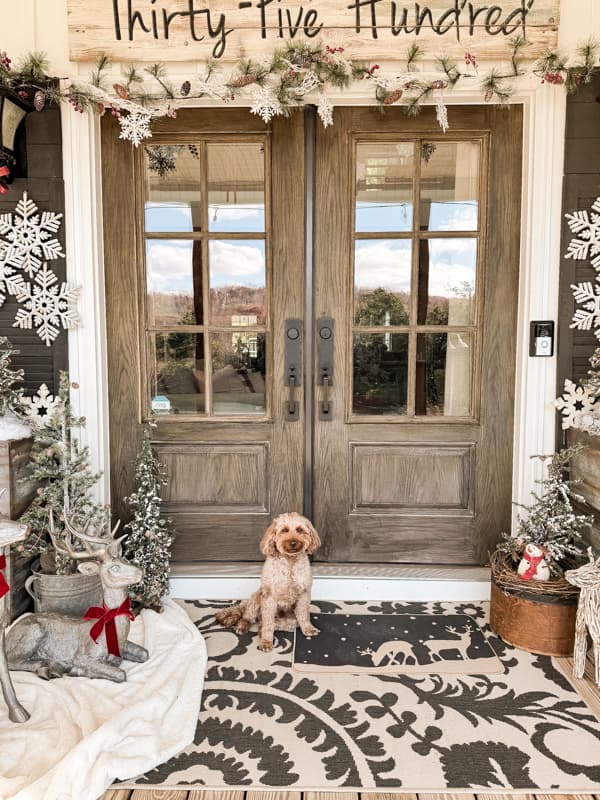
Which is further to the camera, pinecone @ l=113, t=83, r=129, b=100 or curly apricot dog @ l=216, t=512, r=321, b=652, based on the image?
pinecone @ l=113, t=83, r=129, b=100

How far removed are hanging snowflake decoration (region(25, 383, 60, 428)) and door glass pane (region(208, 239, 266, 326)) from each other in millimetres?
875

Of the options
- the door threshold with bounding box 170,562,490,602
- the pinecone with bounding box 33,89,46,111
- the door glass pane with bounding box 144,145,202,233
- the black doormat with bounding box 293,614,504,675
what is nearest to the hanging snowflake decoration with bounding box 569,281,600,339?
the door threshold with bounding box 170,562,490,602

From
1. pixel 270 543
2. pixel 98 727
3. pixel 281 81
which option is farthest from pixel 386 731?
pixel 281 81

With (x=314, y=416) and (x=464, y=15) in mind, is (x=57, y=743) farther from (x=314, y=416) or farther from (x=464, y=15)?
(x=464, y=15)

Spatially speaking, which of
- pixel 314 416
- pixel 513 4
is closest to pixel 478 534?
pixel 314 416

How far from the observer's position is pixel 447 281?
9.60ft

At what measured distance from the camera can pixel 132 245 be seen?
290cm

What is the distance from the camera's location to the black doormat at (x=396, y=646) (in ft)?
7.66

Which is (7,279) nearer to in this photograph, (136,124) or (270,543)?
(136,124)

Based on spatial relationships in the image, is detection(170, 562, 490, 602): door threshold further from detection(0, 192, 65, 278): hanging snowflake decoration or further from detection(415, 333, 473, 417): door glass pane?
detection(0, 192, 65, 278): hanging snowflake decoration

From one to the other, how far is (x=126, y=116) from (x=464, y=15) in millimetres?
1576

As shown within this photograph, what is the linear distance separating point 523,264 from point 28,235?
2368mm

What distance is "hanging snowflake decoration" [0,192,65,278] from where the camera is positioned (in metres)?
2.75

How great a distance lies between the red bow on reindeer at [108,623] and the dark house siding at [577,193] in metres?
2.19
